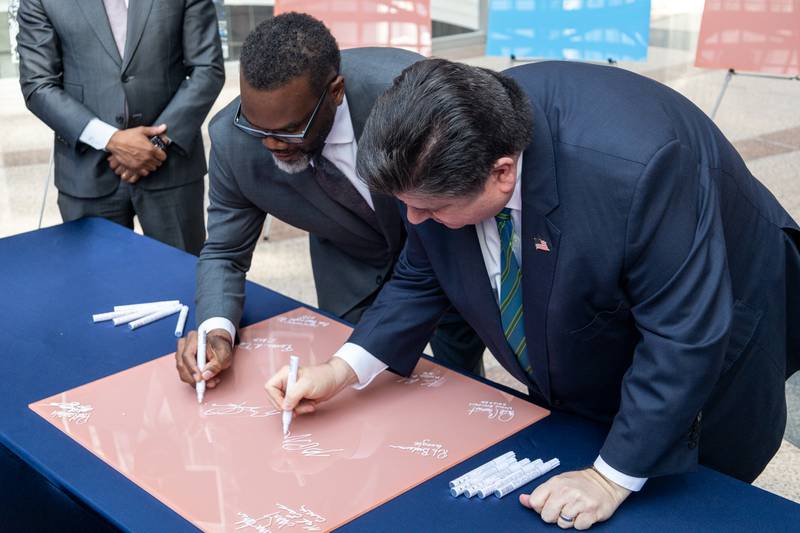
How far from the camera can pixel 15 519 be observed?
1.82 metres

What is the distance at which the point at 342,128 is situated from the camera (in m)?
2.08

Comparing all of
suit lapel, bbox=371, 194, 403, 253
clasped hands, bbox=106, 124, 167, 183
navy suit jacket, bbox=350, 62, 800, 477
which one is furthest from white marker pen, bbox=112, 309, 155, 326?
→ clasped hands, bbox=106, 124, 167, 183

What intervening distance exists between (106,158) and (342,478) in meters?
1.88

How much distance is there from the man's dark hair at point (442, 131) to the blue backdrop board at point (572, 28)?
3283 mm

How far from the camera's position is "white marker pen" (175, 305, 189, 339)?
6.77 feet

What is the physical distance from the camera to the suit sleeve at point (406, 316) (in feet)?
5.81

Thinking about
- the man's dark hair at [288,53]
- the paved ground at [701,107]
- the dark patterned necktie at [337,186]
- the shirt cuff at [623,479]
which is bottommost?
the paved ground at [701,107]

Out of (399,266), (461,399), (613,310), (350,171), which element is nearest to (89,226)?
(350,171)

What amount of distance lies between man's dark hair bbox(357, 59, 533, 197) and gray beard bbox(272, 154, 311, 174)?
0.67 meters

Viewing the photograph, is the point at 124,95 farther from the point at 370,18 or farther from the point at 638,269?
the point at 638,269

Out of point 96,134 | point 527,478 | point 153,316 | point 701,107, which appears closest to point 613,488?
point 527,478
